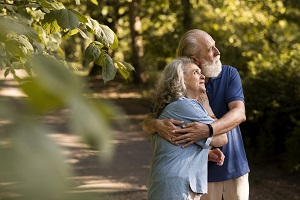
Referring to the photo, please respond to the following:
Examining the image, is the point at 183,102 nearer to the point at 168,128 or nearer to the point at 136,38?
the point at 168,128

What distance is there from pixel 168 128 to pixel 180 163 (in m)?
0.21

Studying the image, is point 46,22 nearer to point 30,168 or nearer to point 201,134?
point 201,134

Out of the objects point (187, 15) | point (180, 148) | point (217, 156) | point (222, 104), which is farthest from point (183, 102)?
point (187, 15)

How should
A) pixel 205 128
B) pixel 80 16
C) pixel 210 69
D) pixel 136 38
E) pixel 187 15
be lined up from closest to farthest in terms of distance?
1. pixel 80 16
2. pixel 205 128
3. pixel 210 69
4. pixel 187 15
5. pixel 136 38

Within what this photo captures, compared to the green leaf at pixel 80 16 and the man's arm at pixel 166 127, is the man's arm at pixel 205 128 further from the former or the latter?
the green leaf at pixel 80 16

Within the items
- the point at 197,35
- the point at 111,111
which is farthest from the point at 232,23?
the point at 111,111

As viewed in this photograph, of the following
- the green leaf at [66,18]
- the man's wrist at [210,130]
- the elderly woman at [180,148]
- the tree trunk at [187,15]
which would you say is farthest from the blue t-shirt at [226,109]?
the tree trunk at [187,15]

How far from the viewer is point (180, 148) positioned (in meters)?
3.43

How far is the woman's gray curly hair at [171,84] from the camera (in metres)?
3.49

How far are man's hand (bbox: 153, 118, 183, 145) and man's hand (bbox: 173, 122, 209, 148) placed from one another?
2cm

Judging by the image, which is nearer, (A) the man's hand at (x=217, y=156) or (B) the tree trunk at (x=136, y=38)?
(A) the man's hand at (x=217, y=156)

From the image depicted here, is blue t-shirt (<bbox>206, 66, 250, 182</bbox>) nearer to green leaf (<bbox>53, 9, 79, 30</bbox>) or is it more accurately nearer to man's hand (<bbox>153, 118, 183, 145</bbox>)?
man's hand (<bbox>153, 118, 183, 145</bbox>)

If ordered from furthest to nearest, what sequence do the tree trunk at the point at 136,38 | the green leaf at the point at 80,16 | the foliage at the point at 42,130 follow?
the tree trunk at the point at 136,38 → the green leaf at the point at 80,16 → the foliage at the point at 42,130

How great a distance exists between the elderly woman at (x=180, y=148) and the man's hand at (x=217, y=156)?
0.65ft
